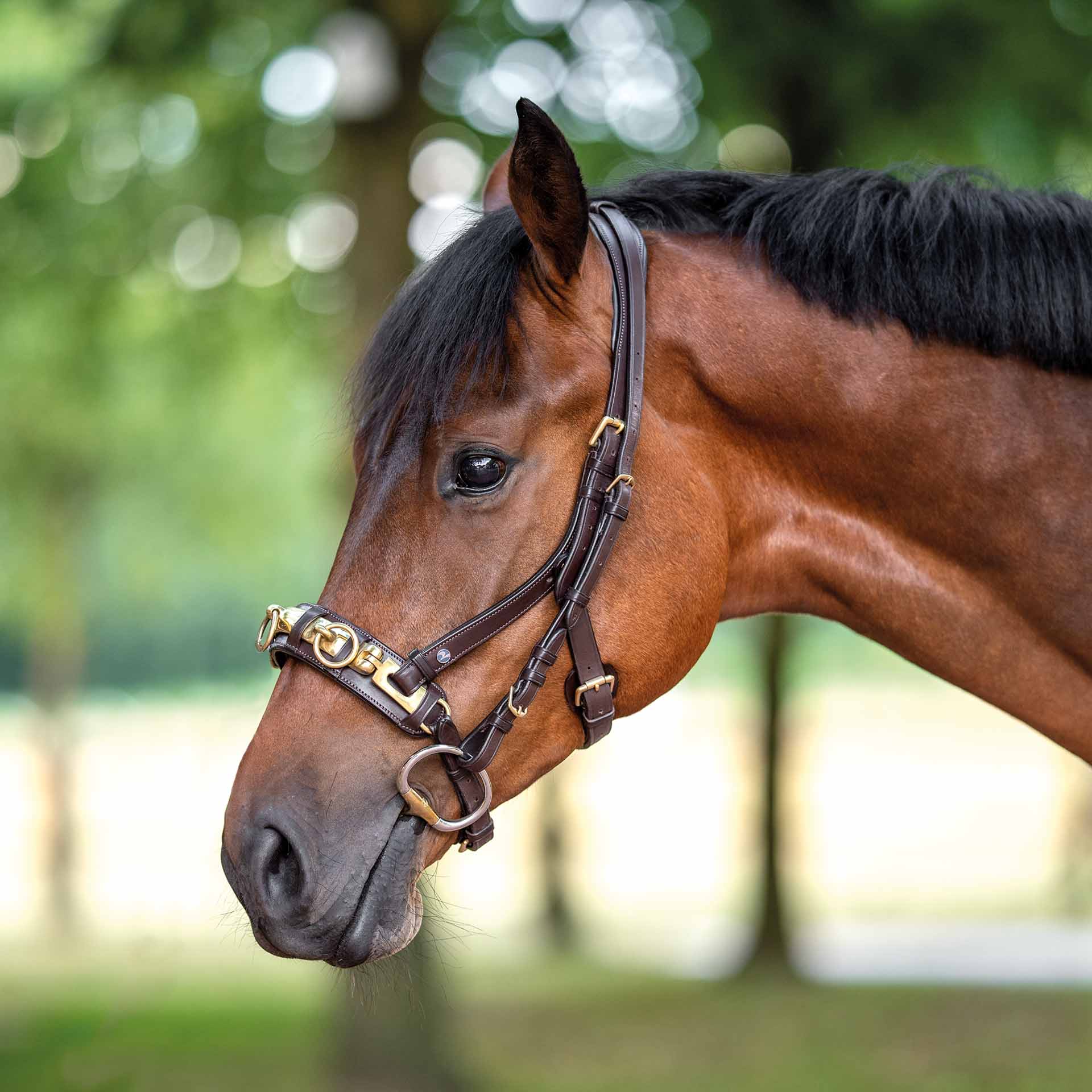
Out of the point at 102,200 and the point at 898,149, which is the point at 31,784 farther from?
the point at 898,149

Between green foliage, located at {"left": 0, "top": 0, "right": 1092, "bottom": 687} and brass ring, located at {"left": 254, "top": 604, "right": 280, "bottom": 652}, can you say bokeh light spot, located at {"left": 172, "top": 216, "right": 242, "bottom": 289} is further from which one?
brass ring, located at {"left": 254, "top": 604, "right": 280, "bottom": 652}

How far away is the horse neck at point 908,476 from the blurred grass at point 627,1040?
18.7ft

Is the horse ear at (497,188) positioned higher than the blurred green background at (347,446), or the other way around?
the horse ear at (497,188)

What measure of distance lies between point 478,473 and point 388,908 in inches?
32.9

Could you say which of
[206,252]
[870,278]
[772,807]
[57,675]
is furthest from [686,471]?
[57,675]

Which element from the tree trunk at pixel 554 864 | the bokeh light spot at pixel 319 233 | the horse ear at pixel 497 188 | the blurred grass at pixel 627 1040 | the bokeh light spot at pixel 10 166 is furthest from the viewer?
the tree trunk at pixel 554 864

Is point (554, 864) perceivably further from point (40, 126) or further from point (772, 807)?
point (40, 126)

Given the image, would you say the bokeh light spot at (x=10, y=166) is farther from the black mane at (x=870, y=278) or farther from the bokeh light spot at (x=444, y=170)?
the black mane at (x=870, y=278)

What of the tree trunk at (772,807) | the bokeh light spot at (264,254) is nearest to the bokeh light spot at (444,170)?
the bokeh light spot at (264,254)

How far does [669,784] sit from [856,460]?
2520 centimetres

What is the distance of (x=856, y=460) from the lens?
2.34 meters

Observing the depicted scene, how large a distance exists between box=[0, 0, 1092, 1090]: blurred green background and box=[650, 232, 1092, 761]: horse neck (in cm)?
70

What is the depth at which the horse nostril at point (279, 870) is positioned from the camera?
6.66ft

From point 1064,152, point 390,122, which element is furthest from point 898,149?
point 390,122
